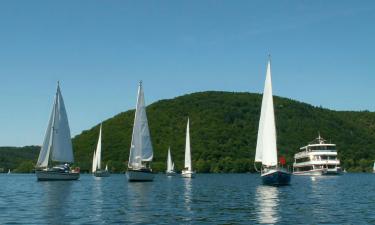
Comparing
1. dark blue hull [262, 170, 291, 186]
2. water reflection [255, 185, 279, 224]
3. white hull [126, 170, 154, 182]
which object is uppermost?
white hull [126, 170, 154, 182]

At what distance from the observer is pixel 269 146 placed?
216 ft

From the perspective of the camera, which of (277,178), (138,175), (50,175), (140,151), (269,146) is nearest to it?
(269,146)

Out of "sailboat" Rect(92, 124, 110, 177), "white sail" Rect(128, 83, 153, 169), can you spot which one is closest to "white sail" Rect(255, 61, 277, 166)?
"white sail" Rect(128, 83, 153, 169)

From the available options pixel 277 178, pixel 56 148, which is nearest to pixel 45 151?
pixel 56 148

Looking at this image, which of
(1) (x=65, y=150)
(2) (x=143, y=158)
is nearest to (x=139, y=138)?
(2) (x=143, y=158)

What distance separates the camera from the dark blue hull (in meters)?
66.6

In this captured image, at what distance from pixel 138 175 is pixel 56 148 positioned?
15655mm

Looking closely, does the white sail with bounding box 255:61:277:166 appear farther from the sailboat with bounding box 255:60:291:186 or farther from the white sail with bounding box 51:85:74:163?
the white sail with bounding box 51:85:74:163

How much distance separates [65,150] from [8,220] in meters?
57.5

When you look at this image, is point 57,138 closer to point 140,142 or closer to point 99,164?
point 140,142

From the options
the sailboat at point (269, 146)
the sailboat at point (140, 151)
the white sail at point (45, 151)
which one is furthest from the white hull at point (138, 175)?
the sailboat at point (269, 146)

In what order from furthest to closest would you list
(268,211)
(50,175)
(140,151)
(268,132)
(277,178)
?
(50,175), (140,151), (277,178), (268,132), (268,211)

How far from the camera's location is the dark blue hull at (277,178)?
66562 mm

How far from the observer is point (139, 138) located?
82.2m
